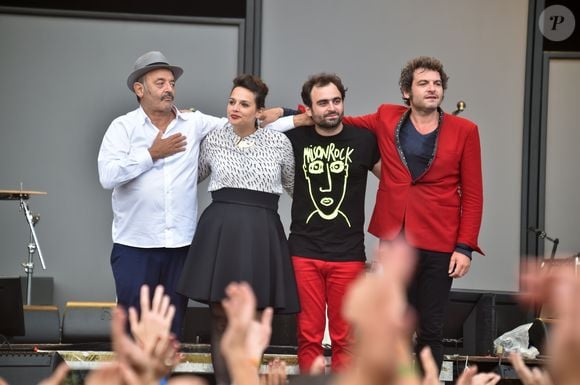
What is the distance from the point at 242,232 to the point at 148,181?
49 centimetres

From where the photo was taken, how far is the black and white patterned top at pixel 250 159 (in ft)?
14.3

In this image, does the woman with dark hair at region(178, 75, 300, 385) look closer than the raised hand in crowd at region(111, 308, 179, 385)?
No

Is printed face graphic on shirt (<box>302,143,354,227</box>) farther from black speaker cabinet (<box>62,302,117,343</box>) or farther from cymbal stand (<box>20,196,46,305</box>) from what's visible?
cymbal stand (<box>20,196,46,305</box>)

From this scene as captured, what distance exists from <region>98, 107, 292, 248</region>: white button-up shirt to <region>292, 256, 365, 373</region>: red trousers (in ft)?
1.80

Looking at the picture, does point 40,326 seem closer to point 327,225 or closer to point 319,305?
point 319,305

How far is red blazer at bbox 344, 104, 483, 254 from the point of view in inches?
172

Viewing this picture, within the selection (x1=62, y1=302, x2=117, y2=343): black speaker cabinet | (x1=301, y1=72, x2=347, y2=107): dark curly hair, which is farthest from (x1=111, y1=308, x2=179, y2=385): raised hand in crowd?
(x1=62, y1=302, x2=117, y2=343): black speaker cabinet

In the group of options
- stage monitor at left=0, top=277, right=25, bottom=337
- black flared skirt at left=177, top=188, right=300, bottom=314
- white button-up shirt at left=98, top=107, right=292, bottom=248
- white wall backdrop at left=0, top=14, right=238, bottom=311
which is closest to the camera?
black flared skirt at left=177, top=188, right=300, bottom=314

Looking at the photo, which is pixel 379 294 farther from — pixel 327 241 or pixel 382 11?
pixel 382 11

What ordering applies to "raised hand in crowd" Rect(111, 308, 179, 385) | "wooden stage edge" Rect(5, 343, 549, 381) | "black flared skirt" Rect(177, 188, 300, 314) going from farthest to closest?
A: "wooden stage edge" Rect(5, 343, 549, 381), "black flared skirt" Rect(177, 188, 300, 314), "raised hand in crowd" Rect(111, 308, 179, 385)

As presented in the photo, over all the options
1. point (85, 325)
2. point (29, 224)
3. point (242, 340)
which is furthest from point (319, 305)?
point (242, 340)

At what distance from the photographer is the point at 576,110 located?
7402 mm

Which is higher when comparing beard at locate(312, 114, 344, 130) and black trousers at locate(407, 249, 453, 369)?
beard at locate(312, 114, 344, 130)

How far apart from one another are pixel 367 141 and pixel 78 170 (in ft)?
11.1
